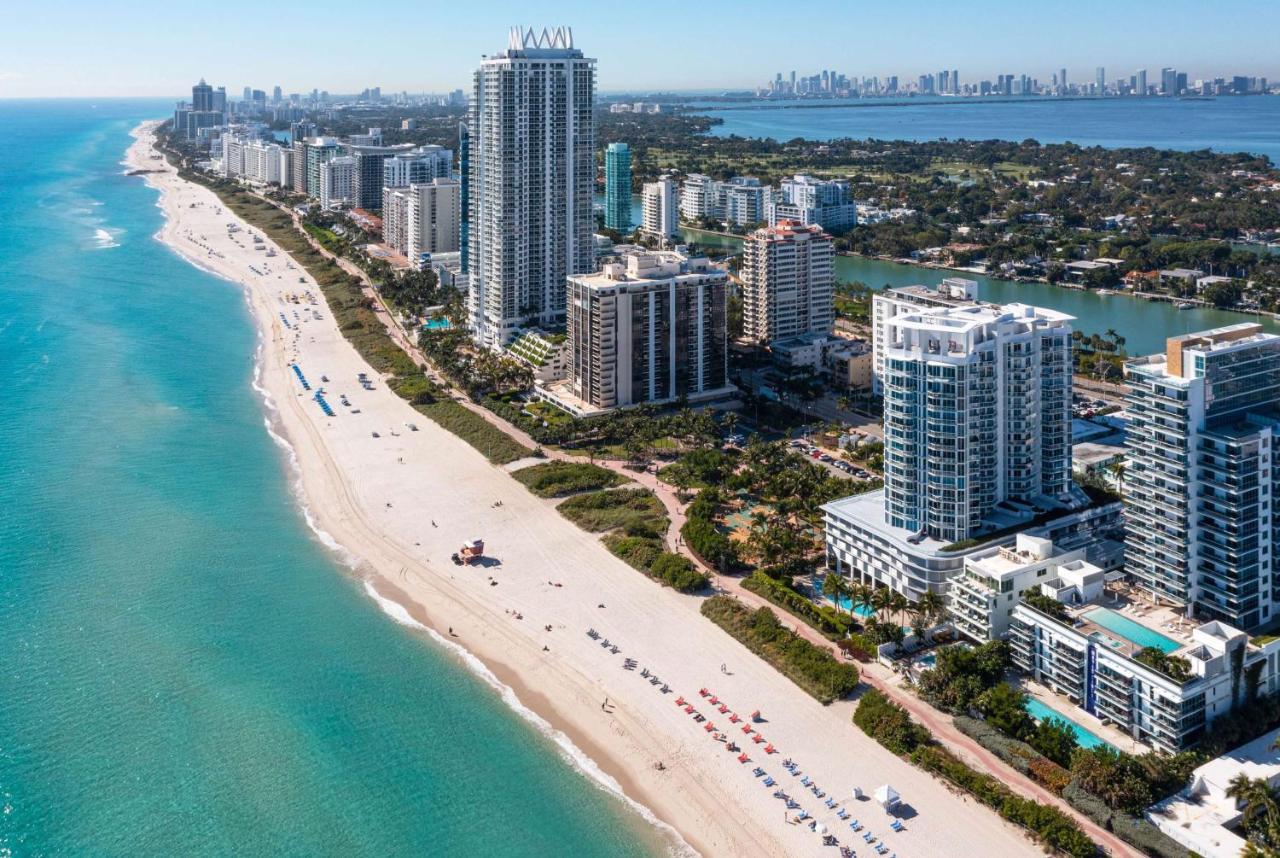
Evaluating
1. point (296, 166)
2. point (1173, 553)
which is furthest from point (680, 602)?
point (296, 166)

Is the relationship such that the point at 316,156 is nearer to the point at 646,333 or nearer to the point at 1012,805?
the point at 646,333

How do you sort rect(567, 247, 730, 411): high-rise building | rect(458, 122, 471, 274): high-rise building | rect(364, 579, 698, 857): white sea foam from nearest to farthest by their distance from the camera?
rect(364, 579, 698, 857): white sea foam → rect(567, 247, 730, 411): high-rise building → rect(458, 122, 471, 274): high-rise building

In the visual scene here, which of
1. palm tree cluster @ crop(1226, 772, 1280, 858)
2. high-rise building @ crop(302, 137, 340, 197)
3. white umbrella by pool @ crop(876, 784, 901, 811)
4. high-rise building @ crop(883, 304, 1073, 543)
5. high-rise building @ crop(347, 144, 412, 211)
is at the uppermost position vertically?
high-rise building @ crop(302, 137, 340, 197)

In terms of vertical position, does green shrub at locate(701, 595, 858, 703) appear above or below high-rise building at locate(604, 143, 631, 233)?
Result: below

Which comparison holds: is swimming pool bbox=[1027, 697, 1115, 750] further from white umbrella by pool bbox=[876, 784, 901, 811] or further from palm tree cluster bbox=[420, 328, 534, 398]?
Answer: palm tree cluster bbox=[420, 328, 534, 398]

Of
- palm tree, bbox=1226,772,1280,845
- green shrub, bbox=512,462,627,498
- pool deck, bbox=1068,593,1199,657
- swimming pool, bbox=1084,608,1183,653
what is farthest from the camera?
green shrub, bbox=512,462,627,498

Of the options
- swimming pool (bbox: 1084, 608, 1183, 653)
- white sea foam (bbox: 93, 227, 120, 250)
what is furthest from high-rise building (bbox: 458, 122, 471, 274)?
swimming pool (bbox: 1084, 608, 1183, 653)

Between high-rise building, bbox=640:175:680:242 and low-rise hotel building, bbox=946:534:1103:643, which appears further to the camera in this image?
high-rise building, bbox=640:175:680:242
